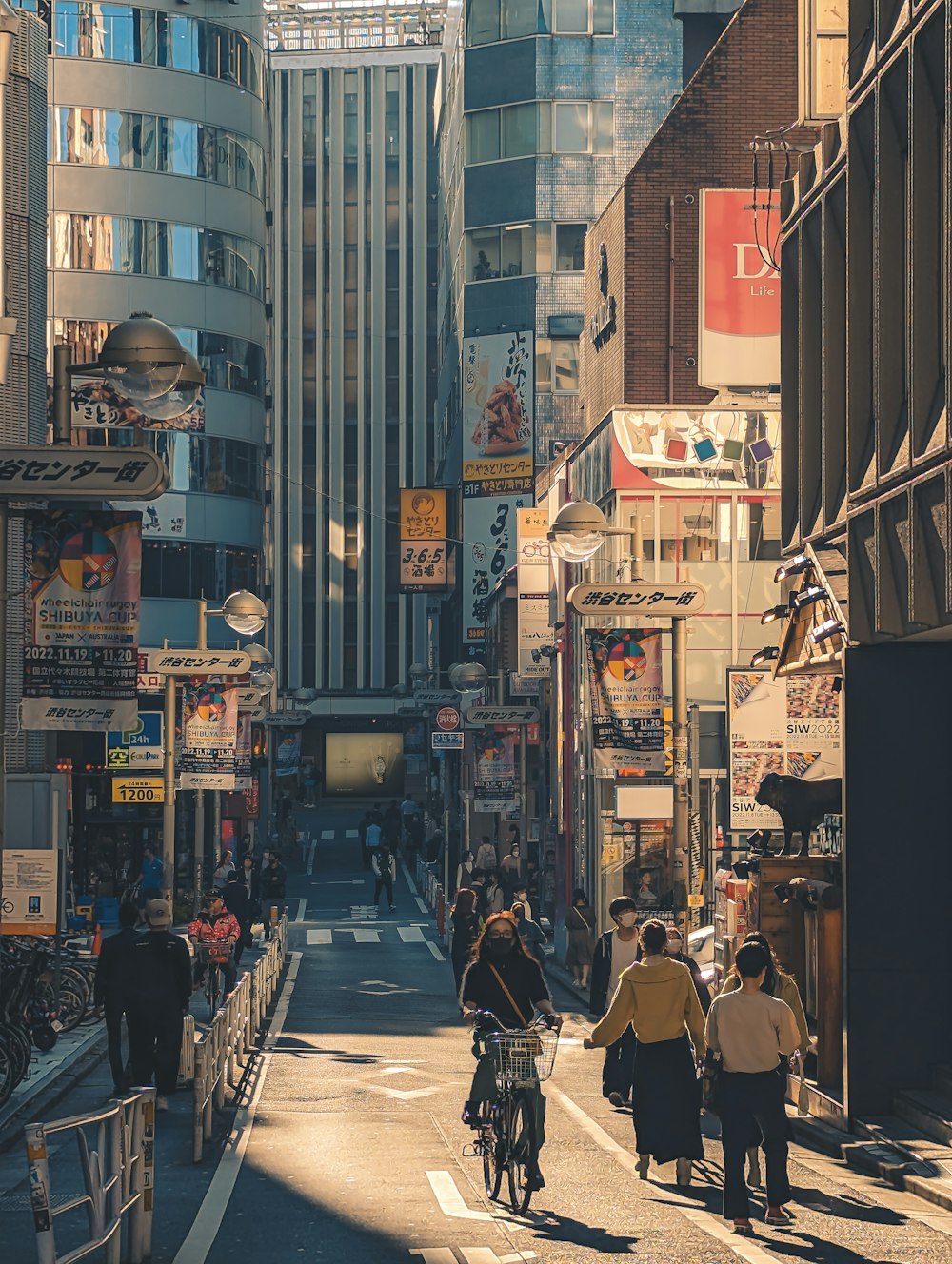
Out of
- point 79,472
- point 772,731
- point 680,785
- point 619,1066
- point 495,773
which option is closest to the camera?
point 79,472

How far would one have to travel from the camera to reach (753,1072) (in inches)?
507

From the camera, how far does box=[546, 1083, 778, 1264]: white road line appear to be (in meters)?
11.5

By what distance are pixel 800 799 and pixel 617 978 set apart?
2.76m

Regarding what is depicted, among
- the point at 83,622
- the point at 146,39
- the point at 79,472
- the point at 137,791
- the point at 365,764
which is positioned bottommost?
the point at 365,764

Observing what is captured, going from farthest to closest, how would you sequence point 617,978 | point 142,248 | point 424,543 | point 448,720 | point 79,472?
1. point 424,543
2. point 142,248
3. point 448,720
4. point 617,978
5. point 79,472

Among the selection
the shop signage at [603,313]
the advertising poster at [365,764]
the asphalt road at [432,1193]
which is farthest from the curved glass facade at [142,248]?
the advertising poster at [365,764]

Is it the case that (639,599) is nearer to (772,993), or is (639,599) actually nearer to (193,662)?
(772,993)

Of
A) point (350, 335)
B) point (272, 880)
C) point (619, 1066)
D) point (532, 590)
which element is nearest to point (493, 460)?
point (532, 590)

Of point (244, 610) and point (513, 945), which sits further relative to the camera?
point (244, 610)

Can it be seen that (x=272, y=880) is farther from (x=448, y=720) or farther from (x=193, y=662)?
(x=193, y=662)

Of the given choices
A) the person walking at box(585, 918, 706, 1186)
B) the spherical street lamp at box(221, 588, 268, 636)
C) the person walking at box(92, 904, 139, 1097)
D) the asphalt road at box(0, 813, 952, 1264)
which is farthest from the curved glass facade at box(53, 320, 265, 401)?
the person walking at box(585, 918, 706, 1186)

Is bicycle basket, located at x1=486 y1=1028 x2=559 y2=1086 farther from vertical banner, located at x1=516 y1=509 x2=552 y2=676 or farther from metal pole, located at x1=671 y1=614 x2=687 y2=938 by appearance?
vertical banner, located at x1=516 y1=509 x2=552 y2=676

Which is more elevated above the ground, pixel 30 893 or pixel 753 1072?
pixel 30 893

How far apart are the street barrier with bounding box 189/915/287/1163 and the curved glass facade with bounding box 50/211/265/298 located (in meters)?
46.3
